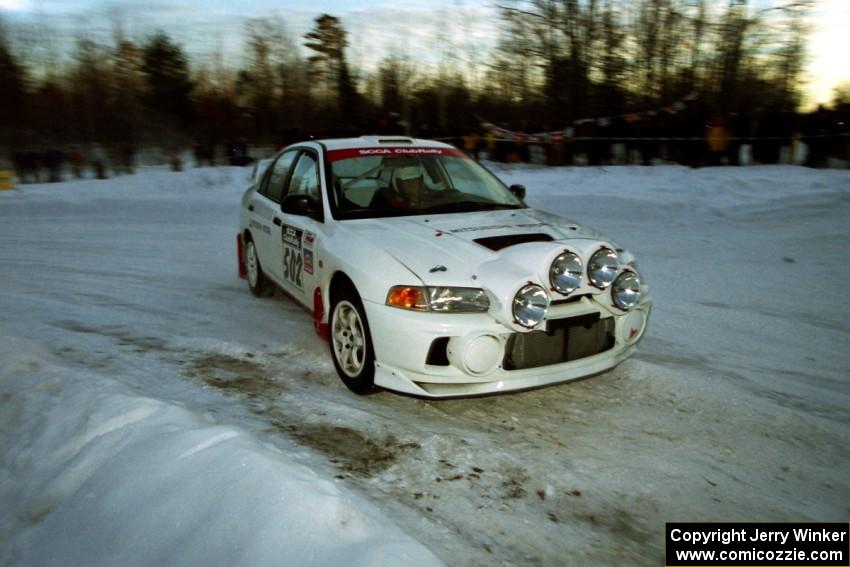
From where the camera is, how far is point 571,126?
17859 millimetres

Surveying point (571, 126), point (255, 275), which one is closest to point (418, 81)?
point (571, 126)

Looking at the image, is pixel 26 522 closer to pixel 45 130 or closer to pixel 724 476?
pixel 724 476

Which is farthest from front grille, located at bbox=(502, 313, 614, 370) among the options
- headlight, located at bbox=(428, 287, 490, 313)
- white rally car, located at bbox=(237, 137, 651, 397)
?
headlight, located at bbox=(428, 287, 490, 313)

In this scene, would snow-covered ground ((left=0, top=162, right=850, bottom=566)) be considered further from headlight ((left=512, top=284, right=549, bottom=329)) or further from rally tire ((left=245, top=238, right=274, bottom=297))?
headlight ((left=512, top=284, right=549, bottom=329))

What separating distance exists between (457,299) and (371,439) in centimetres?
85

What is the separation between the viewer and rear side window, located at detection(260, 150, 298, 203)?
5.59 metres

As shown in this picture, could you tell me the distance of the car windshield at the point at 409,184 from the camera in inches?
177

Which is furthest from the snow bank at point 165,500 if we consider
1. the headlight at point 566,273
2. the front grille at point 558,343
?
the headlight at point 566,273

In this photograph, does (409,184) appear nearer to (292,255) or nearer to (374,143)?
(374,143)

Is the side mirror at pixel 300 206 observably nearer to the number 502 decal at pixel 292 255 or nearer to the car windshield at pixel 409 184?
the car windshield at pixel 409 184

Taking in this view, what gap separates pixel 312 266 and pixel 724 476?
2822 mm

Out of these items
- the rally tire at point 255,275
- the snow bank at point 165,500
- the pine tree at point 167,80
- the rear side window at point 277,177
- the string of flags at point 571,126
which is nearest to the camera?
the snow bank at point 165,500

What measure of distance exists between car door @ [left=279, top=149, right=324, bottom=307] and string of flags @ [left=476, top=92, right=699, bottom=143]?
13799mm

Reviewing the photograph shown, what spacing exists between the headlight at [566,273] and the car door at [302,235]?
1.70 meters
